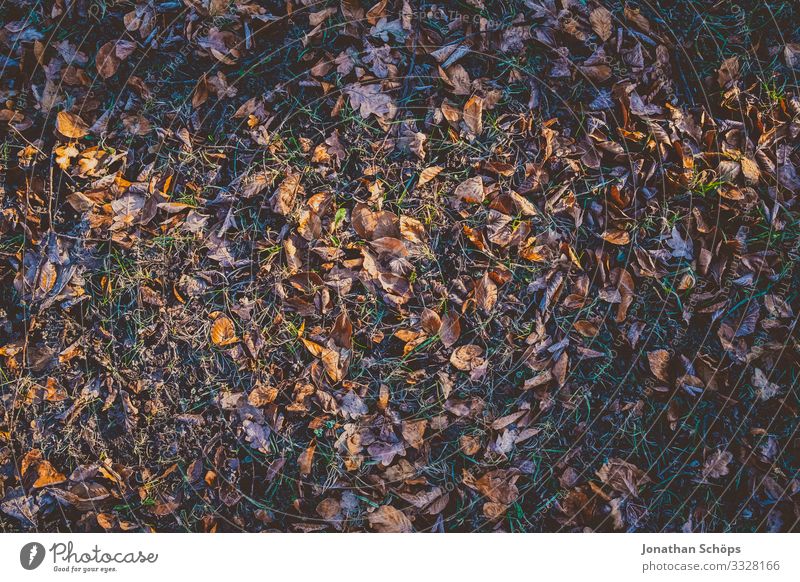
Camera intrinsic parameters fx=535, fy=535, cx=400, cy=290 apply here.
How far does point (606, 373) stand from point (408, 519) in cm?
108

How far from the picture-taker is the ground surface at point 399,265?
7.63ft

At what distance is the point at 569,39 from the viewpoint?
7.87 feet

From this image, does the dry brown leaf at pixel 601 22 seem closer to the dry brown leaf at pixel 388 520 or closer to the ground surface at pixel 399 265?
the ground surface at pixel 399 265

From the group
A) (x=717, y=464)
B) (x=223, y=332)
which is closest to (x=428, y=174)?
(x=223, y=332)

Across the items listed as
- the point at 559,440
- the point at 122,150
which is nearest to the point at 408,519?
the point at 559,440

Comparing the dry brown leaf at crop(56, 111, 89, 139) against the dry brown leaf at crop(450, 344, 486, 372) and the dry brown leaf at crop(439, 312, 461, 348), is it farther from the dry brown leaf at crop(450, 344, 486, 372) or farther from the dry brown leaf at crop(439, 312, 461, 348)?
the dry brown leaf at crop(450, 344, 486, 372)

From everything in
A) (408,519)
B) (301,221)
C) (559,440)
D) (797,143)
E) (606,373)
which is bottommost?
(408,519)

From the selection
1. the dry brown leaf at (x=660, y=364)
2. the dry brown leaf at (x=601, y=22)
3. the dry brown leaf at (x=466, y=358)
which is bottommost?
the dry brown leaf at (x=660, y=364)

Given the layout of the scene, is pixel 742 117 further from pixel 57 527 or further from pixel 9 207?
pixel 57 527

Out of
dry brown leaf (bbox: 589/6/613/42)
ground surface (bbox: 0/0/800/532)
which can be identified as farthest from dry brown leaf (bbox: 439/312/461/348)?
dry brown leaf (bbox: 589/6/613/42)
